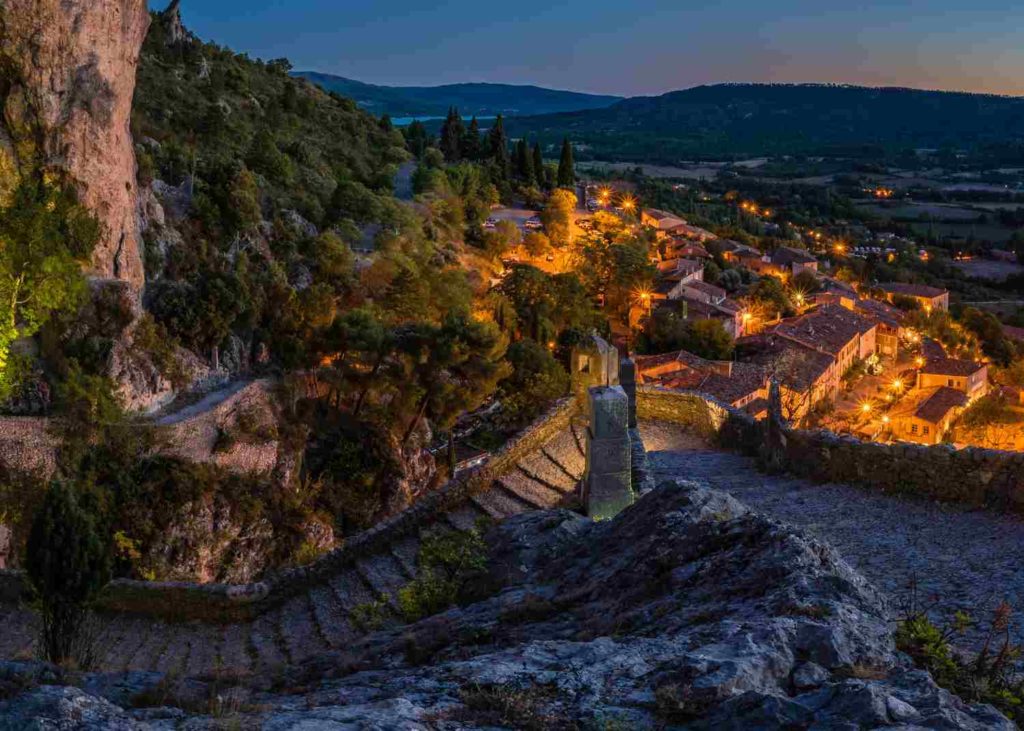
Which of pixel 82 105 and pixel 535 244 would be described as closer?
pixel 82 105

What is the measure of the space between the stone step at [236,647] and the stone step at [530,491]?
3.43 meters

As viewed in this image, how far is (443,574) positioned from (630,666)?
4383 millimetres

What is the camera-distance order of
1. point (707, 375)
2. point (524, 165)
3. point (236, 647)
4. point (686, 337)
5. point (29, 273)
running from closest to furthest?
point (236, 647), point (29, 273), point (707, 375), point (686, 337), point (524, 165)

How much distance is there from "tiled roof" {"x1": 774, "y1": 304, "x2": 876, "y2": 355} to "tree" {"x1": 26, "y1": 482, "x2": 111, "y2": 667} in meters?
28.6

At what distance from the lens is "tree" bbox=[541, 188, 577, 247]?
4081 cm

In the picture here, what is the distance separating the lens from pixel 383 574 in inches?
383

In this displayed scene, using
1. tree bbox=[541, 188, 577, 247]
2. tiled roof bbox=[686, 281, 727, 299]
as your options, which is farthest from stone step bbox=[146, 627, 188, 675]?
tiled roof bbox=[686, 281, 727, 299]

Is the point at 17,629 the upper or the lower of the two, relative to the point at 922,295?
lower

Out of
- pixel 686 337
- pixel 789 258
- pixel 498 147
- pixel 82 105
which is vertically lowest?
pixel 686 337

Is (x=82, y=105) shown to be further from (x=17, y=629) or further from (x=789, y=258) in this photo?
(x=789, y=258)

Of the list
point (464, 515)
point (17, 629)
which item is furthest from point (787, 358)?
point (17, 629)

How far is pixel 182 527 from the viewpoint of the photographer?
16.4m

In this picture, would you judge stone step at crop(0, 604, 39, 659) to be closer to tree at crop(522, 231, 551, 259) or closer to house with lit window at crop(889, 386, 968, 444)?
house with lit window at crop(889, 386, 968, 444)

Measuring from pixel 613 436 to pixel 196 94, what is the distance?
27828 millimetres
